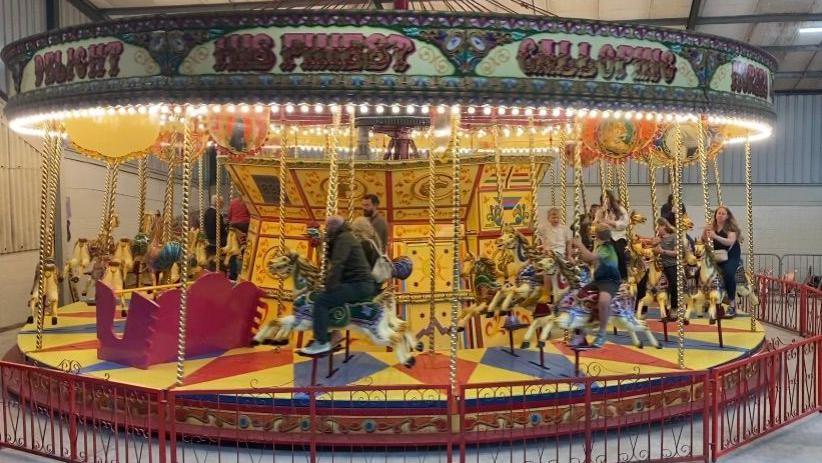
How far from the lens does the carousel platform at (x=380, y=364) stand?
751 centimetres

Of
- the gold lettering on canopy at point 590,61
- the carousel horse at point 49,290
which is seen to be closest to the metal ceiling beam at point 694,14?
the gold lettering on canopy at point 590,61

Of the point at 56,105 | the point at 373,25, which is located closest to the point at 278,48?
the point at 373,25

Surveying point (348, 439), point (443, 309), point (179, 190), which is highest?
point (179, 190)

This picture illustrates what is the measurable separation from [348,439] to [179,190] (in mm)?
17307

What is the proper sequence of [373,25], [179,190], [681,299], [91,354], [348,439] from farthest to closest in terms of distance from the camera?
[179,190]
[91,354]
[681,299]
[348,439]
[373,25]

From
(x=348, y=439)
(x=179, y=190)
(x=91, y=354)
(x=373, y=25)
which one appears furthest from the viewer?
(x=179, y=190)

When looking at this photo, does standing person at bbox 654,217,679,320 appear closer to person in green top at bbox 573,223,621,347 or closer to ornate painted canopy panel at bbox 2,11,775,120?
person in green top at bbox 573,223,621,347

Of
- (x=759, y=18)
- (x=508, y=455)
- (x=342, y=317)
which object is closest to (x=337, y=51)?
(x=342, y=317)

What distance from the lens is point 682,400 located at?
7566 millimetres

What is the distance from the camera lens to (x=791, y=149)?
20797mm

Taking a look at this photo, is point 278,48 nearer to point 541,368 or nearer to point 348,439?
point 348,439

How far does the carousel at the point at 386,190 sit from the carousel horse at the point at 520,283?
1.0 inches

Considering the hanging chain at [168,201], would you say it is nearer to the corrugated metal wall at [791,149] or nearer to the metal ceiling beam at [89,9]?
the metal ceiling beam at [89,9]

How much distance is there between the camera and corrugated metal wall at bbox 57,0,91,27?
619 inches
